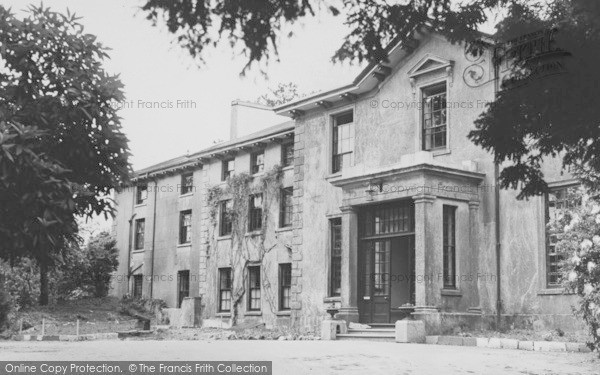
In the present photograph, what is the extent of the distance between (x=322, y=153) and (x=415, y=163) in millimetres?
6549

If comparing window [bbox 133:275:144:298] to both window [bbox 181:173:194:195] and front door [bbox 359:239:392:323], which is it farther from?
front door [bbox 359:239:392:323]

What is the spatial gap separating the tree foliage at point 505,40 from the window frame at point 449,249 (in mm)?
11282

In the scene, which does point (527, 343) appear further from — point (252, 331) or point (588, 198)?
point (252, 331)

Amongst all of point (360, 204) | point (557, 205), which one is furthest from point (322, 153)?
point (557, 205)

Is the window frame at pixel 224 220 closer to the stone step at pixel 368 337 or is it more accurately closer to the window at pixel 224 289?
the window at pixel 224 289

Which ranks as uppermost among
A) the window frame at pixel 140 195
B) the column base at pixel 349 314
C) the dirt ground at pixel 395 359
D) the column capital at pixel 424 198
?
the window frame at pixel 140 195

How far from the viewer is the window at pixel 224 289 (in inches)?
1233

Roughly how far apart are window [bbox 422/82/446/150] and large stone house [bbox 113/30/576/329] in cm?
4

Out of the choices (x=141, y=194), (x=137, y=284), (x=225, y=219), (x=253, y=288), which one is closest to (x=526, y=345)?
(x=253, y=288)

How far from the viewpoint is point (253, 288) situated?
30078mm

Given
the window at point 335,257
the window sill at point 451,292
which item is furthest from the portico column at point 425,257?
the window at point 335,257

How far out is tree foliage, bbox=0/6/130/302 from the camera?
1088cm

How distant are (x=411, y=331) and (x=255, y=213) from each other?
43.3 ft

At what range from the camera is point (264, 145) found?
30.6 m
